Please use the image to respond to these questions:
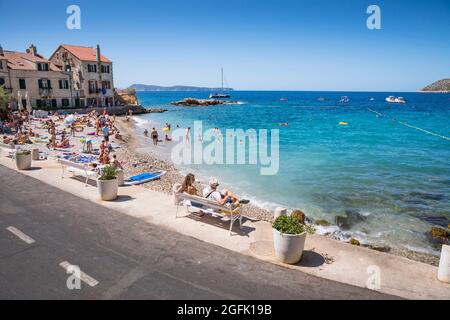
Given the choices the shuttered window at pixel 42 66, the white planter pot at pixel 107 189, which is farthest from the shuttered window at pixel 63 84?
the white planter pot at pixel 107 189

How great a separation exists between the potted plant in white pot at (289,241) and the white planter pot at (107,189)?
5754mm

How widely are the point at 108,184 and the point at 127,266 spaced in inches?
170

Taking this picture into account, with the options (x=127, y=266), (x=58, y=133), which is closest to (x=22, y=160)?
(x=127, y=266)

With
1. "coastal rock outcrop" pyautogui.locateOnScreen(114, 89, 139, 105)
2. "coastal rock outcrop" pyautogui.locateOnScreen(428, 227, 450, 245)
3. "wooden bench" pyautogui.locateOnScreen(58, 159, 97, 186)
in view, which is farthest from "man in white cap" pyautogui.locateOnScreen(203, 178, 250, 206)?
"coastal rock outcrop" pyautogui.locateOnScreen(114, 89, 139, 105)

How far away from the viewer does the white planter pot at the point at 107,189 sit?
9.84 metres

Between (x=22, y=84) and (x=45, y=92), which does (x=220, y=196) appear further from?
(x=45, y=92)

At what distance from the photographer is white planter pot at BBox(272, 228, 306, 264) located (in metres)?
6.36

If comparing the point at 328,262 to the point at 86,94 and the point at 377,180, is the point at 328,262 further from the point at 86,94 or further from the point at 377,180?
the point at 86,94

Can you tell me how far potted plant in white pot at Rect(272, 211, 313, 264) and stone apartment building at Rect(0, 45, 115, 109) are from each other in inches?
1843

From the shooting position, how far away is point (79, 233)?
7582mm

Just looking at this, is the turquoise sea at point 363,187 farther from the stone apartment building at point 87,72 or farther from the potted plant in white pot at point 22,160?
the stone apartment building at point 87,72

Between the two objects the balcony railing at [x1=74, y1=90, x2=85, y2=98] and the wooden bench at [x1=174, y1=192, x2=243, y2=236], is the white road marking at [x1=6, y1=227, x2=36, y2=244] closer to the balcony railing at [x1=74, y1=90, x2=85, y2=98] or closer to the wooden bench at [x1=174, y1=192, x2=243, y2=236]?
the wooden bench at [x1=174, y1=192, x2=243, y2=236]

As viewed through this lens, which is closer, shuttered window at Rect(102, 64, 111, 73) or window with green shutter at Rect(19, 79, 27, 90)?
window with green shutter at Rect(19, 79, 27, 90)

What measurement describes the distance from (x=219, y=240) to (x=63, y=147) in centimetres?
1912
